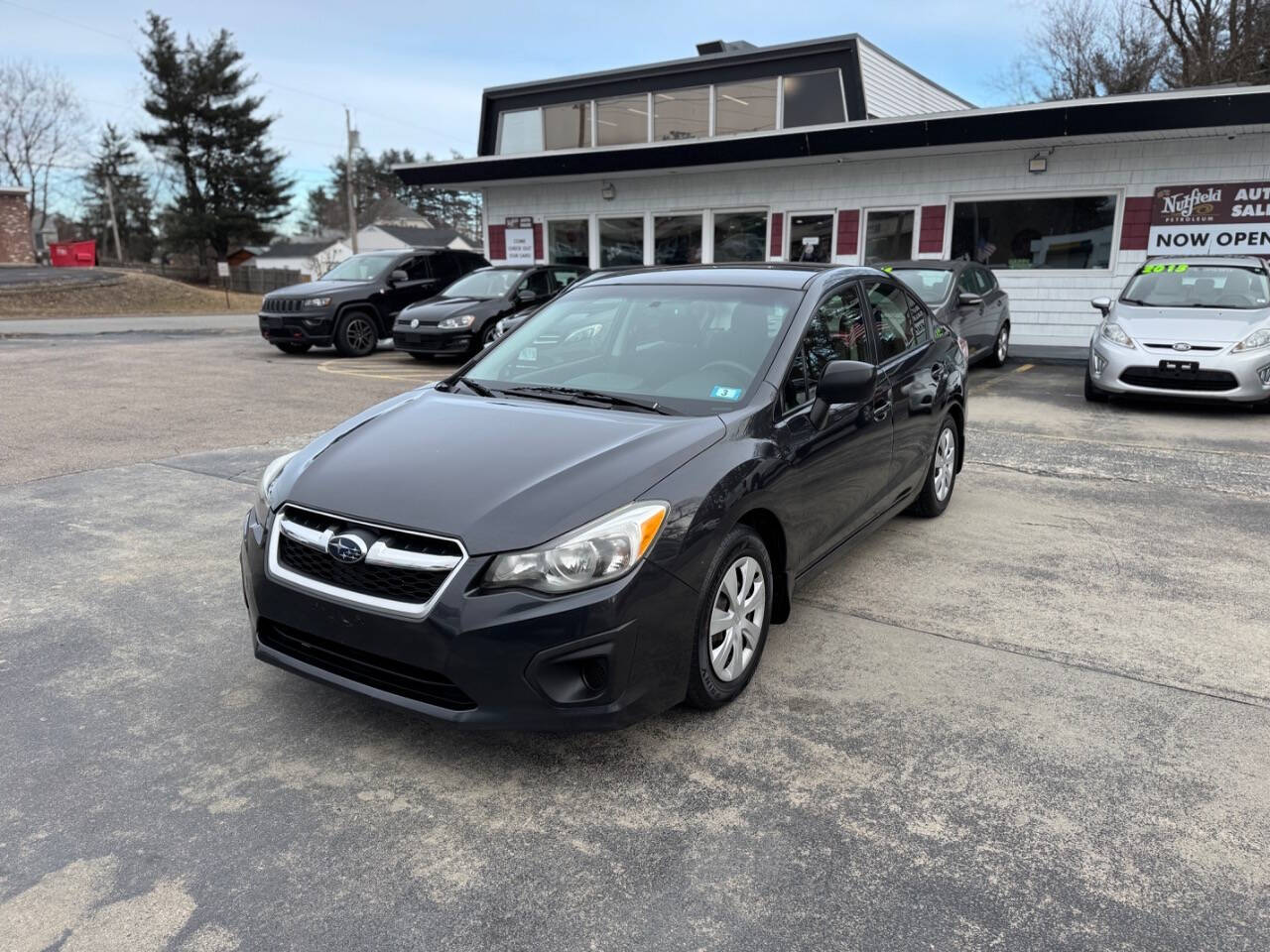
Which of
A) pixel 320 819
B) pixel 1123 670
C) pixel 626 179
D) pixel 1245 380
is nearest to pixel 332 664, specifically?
pixel 320 819

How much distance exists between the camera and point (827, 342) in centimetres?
407

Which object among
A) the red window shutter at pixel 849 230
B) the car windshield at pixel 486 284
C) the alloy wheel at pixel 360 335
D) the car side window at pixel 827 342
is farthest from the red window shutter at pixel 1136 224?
the alloy wheel at pixel 360 335

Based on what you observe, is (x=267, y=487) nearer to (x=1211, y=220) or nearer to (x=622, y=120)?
(x=1211, y=220)

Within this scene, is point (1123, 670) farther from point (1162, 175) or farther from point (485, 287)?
point (1162, 175)

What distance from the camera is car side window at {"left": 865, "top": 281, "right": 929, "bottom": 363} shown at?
465cm

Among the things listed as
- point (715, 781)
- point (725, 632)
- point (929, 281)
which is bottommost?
point (715, 781)

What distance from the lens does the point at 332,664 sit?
290 cm

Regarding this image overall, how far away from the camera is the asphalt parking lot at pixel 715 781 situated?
225cm

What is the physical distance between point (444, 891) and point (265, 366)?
12001 mm

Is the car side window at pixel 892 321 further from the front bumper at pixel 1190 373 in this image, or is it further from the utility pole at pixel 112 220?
the utility pole at pixel 112 220

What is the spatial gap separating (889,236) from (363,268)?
9.30 meters

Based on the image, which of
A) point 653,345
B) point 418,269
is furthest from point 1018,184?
point 653,345

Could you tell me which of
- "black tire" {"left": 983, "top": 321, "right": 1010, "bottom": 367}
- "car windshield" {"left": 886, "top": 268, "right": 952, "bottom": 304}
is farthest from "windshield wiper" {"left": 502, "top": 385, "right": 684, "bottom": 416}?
"black tire" {"left": 983, "top": 321, "right": 1010, "bottom": 367}

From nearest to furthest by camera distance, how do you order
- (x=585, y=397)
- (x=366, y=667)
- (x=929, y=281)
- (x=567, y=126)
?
1. (x=366, y=667)
2. (x=585, y=397)
3. (x=929, y=281)
4. (x=567, y=126)
